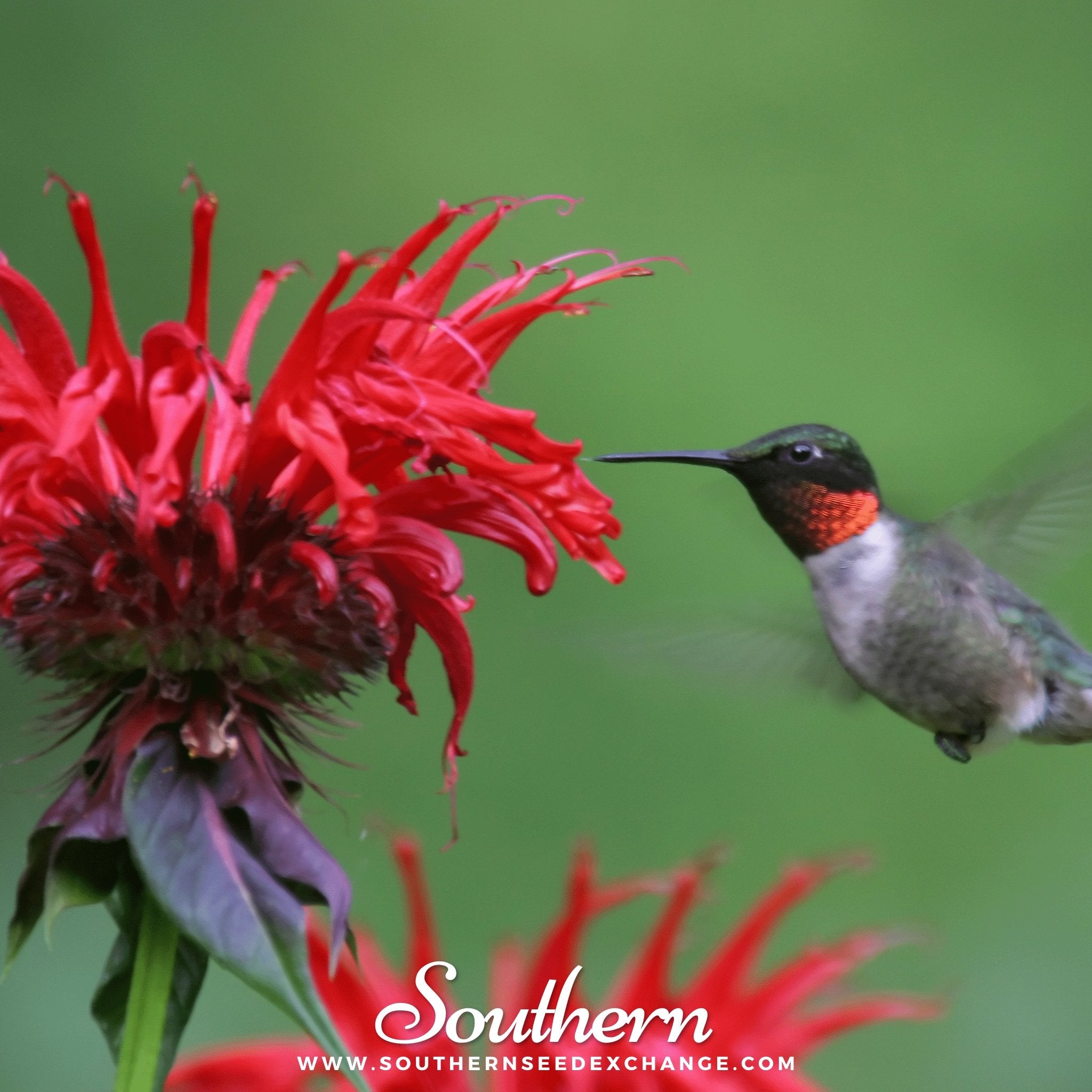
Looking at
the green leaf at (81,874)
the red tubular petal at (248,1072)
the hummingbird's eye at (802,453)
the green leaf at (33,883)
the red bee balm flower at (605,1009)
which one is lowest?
the red tubular petal at (248,1072)

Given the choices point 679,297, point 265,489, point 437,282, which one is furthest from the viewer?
point 679,297

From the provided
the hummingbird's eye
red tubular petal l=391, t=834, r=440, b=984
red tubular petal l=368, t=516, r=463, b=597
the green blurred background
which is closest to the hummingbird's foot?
the hummingbird's eye

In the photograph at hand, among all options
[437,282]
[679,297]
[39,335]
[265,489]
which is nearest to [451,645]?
[265,489]

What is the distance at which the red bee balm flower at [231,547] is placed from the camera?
1.08 meters

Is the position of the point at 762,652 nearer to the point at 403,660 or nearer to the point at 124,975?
the point at 403,660

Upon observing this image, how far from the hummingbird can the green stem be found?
0.72 m

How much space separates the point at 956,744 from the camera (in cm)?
172

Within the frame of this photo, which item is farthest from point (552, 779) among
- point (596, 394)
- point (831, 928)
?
point (596, 394)

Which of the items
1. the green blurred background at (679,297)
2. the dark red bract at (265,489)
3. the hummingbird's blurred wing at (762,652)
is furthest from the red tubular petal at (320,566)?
the green blurred background at (679,297)

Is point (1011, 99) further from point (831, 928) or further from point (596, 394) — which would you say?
point (831, 928)

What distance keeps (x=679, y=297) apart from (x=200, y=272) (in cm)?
240

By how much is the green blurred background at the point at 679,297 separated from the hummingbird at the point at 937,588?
1.05 meters

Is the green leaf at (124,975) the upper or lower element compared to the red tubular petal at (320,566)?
lower

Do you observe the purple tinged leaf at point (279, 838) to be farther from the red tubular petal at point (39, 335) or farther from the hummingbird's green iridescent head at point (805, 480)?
the hummingbird's green iridescent head at point (805, 480)
